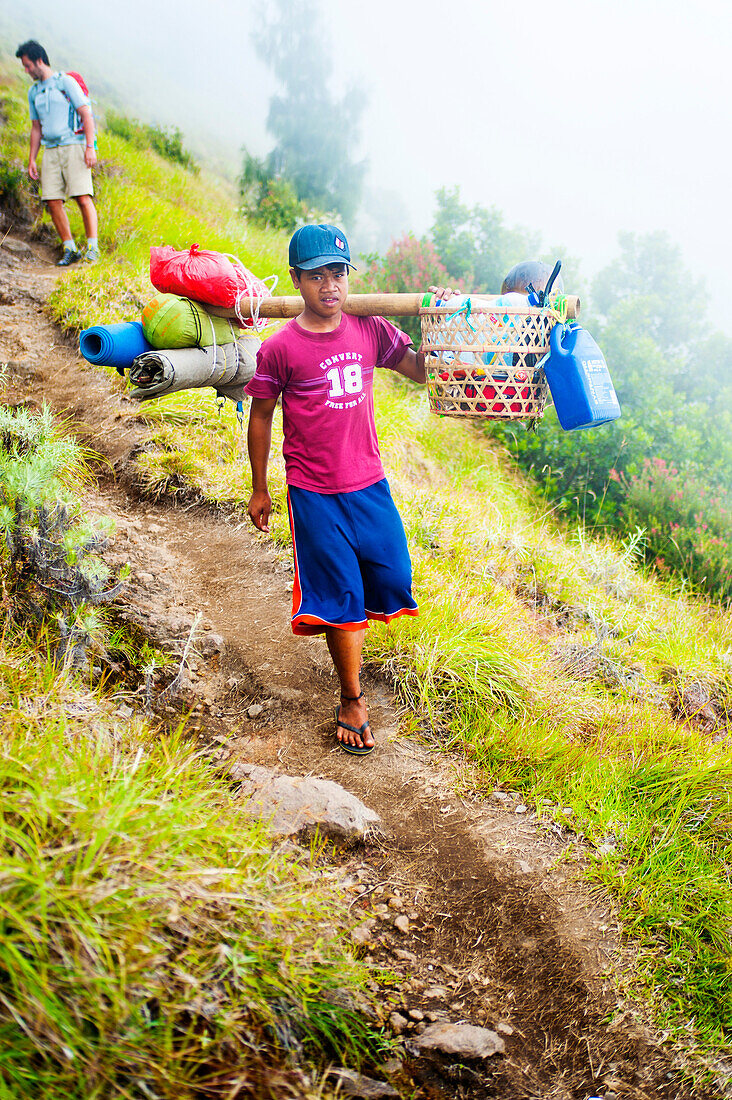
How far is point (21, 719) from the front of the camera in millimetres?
1845

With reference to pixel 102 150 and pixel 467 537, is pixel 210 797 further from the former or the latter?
pixel 102 150

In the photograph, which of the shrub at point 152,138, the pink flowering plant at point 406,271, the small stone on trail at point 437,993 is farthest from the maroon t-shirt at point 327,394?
the shrub at point 152,138

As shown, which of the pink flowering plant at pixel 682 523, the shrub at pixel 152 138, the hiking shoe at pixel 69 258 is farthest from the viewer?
the shrub at pixel 152 138

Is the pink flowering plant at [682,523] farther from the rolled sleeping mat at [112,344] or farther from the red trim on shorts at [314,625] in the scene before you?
the rolled sleeping mat at [112,344]

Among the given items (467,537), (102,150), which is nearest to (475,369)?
(467,537)

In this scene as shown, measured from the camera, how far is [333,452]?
243 cm

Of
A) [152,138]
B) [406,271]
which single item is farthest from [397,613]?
[152,138]

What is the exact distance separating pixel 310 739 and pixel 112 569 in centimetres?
139

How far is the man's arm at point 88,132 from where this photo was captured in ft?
20.4

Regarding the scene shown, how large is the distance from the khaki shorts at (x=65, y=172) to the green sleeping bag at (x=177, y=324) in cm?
472

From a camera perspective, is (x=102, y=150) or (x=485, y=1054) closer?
(x=485, y=1054)

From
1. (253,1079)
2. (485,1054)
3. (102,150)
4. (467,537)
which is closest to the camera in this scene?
(253,1079)

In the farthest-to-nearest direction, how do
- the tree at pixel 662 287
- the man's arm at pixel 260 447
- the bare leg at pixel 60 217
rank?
the tree at pixel 662 287, the bare leg at pixel 60 217, the man's arm at pixel 260 447

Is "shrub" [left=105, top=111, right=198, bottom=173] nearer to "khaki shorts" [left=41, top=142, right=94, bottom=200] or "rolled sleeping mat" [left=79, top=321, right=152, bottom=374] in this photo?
"khaki shorts" [left=41, top=142, right=94, bottom=200]
